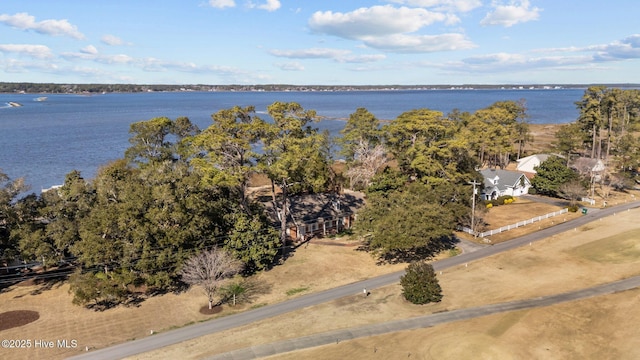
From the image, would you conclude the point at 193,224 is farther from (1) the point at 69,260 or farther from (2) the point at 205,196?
(1) the point at 69,260

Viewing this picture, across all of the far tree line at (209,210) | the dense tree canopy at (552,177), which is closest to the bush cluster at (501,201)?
the dense tree canopy at (552,177)

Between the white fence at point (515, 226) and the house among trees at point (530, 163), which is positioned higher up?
the house among trees at point (530, 163)

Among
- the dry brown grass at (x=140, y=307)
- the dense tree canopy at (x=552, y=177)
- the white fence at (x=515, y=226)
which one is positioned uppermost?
the dense tree canopy at (x=552, y=177)

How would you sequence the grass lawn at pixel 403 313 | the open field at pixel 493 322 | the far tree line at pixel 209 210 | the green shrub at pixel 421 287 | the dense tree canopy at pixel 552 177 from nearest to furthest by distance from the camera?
the open field at pixel 493 322 → the grass lawn at pixel 403 313 → the green shrub at pixel 421 287 → the far tree line at pixel 209 210 → the dense tree canopy at pixel 552 177

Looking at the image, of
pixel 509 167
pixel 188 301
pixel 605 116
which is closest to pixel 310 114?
pixel 188 301

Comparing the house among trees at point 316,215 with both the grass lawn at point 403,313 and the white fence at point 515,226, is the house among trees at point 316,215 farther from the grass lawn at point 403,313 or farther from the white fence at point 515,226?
the white fence at point 515,226

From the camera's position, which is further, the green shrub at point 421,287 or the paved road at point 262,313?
the green shrub at point 421,287
